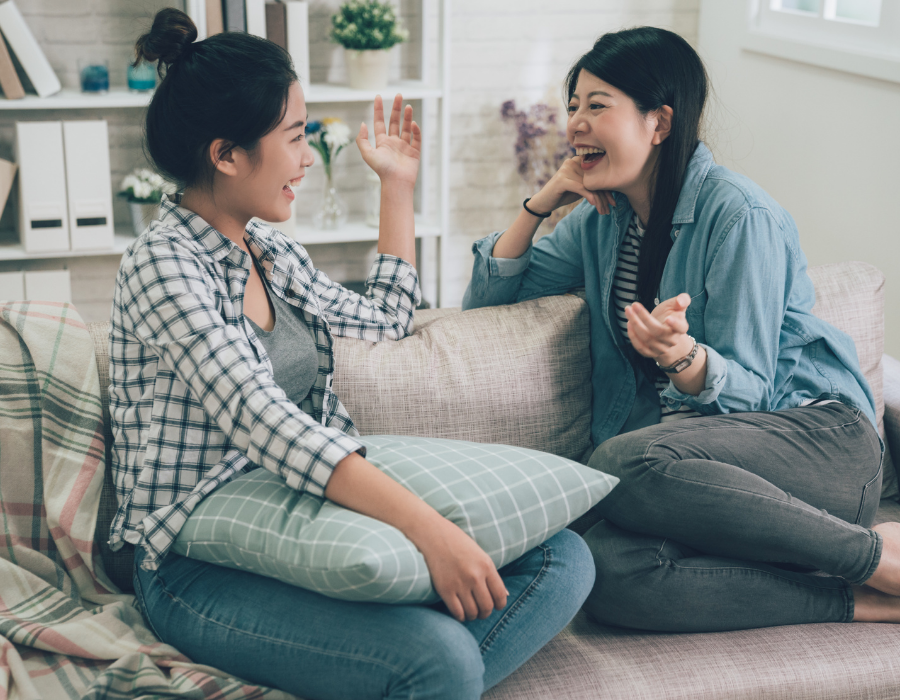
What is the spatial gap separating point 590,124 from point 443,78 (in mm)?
1555

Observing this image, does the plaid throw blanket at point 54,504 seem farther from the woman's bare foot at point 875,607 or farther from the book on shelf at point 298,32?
the book on shelf at point 298,32

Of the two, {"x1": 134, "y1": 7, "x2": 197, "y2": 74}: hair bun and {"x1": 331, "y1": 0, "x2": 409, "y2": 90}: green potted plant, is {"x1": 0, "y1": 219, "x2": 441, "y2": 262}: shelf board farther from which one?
{"x1": 134, "y1": 7, "x2": 197, "y2": 74}: hair bun

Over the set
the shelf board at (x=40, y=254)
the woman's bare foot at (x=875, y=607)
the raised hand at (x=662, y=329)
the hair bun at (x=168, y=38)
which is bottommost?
the woman's bare foot at (x=875, y=607)

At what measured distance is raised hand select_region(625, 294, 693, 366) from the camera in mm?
1302

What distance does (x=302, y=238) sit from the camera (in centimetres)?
303

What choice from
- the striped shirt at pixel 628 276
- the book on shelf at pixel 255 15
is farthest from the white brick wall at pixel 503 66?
the striped shirt at pixel 628 276

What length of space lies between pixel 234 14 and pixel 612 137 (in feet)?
5.40

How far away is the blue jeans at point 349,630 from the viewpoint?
105 cm

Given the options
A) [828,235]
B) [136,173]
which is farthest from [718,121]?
[136,173]

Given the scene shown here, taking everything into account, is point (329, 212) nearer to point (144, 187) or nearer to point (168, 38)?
point (144, 187)

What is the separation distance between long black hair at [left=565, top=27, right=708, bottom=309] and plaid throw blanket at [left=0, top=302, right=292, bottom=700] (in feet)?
3.11

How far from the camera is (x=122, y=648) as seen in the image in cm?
117

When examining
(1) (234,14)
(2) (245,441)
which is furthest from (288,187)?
(1) (234,14)

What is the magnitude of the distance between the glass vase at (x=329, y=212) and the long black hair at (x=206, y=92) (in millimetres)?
1838
